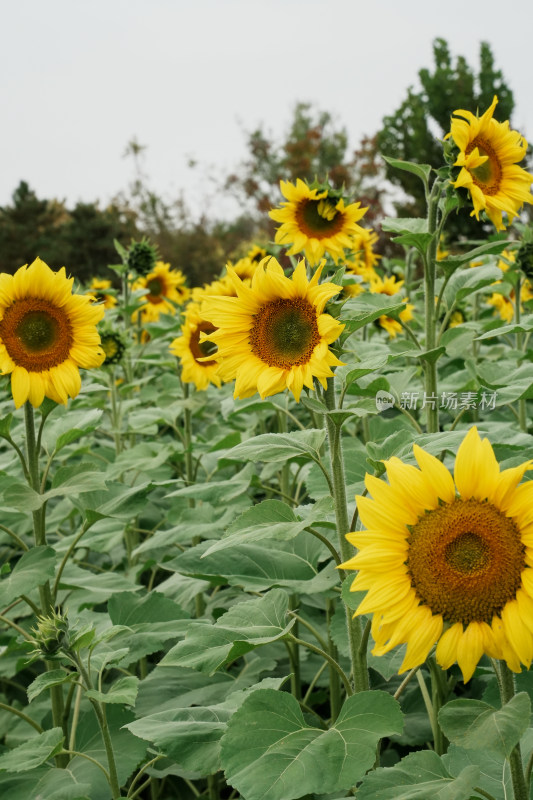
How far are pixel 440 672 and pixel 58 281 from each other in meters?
1.40

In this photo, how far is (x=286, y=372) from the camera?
4.94 feet

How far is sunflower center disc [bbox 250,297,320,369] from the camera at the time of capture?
1.50 meters

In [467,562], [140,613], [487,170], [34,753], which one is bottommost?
[34,753]

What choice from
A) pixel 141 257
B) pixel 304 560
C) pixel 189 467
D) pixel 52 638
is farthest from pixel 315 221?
pixel 52 638

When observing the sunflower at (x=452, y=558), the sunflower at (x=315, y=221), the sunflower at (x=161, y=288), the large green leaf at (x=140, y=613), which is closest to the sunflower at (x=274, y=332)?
the sunflower at (x=452, y=558)

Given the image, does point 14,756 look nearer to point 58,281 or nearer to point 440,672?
point 440,672

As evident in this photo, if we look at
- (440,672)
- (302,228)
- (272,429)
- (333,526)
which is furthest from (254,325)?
(272,429)

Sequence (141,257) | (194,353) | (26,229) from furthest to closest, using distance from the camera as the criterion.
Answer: (26,229) → (141,257) → (194,353)

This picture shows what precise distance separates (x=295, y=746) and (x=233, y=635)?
28 cm

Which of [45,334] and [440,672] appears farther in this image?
[45,334]

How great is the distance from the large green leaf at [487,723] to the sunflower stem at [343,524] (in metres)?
0.36

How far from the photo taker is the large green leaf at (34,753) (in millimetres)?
1533

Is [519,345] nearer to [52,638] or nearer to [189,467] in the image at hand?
[189,467]

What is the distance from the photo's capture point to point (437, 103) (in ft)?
43.7
